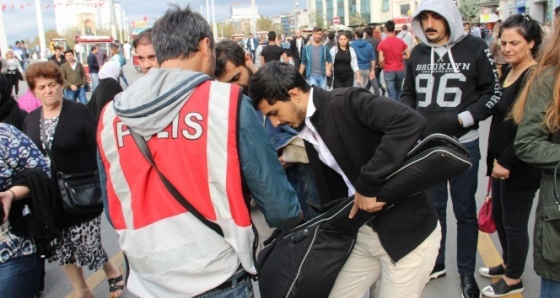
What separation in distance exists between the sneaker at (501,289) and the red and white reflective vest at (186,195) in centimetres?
246

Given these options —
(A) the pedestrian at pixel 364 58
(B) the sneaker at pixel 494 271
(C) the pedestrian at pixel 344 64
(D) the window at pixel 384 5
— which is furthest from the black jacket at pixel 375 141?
(D) the window at pixel 384 5

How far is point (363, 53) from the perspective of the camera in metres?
11.6

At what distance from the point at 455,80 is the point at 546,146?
1247mm

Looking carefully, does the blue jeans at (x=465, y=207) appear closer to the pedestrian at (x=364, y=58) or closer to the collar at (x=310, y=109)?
the collar at (x=310, y=109)

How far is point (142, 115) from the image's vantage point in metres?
1.62

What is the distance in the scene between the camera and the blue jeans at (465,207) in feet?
11.1

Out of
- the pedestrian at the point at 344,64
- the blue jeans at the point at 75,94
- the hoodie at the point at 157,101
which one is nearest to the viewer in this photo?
the hoodie at the point at 157,101

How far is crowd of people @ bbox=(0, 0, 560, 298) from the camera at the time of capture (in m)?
1.66

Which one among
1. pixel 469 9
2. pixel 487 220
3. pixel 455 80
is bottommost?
pixel 487 220

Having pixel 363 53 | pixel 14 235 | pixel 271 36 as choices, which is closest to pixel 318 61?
pixel 363 53

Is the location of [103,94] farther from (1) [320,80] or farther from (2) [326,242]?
(1) [320,80]

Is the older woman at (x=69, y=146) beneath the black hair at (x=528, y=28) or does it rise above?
beneath

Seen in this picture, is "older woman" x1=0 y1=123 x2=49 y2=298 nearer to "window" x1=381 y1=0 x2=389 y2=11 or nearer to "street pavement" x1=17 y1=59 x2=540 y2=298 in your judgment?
"street pavement" x1=17 y1=59 x2=540 y2=298

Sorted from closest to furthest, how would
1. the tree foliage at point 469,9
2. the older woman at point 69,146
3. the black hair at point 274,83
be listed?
the black hair at point 274,83 → the older woman at point 69,146 → the tree foliage at point 469,9
